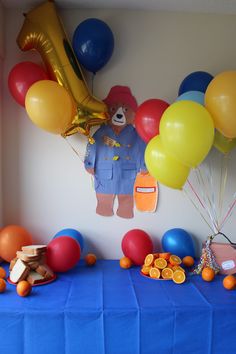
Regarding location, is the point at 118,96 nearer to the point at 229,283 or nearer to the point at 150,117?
the point at 150,117

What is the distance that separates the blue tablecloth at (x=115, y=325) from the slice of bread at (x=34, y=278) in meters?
0.13

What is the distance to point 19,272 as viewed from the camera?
1.85m

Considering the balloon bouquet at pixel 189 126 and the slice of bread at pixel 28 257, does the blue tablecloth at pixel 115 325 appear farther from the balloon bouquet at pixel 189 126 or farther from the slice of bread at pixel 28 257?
the balloon bouquet at pixel 189 126

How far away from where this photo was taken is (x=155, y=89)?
2.34 m

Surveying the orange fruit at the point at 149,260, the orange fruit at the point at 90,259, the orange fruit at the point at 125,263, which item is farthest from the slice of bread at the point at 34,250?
the orange fruit at the point at 149,260

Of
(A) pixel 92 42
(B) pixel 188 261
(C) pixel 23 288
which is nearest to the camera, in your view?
(C) pixel 23 288

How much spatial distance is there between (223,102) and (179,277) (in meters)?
1.02

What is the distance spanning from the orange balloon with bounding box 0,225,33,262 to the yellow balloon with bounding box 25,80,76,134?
0.70 meters

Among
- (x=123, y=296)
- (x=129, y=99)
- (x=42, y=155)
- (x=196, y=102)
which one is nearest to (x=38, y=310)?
(x=123, y=296)

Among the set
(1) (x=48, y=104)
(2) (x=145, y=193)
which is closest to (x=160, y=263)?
(2) (x=145, y=193)

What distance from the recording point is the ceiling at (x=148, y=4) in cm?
218

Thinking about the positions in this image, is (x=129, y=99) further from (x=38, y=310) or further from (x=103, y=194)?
(x=38, y=310)

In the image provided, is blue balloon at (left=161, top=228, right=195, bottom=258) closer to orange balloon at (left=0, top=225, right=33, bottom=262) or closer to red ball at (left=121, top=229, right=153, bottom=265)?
red ball at (left=121, top=229, right=153, bottom=265)

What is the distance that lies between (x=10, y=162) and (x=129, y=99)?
948 millimetres
